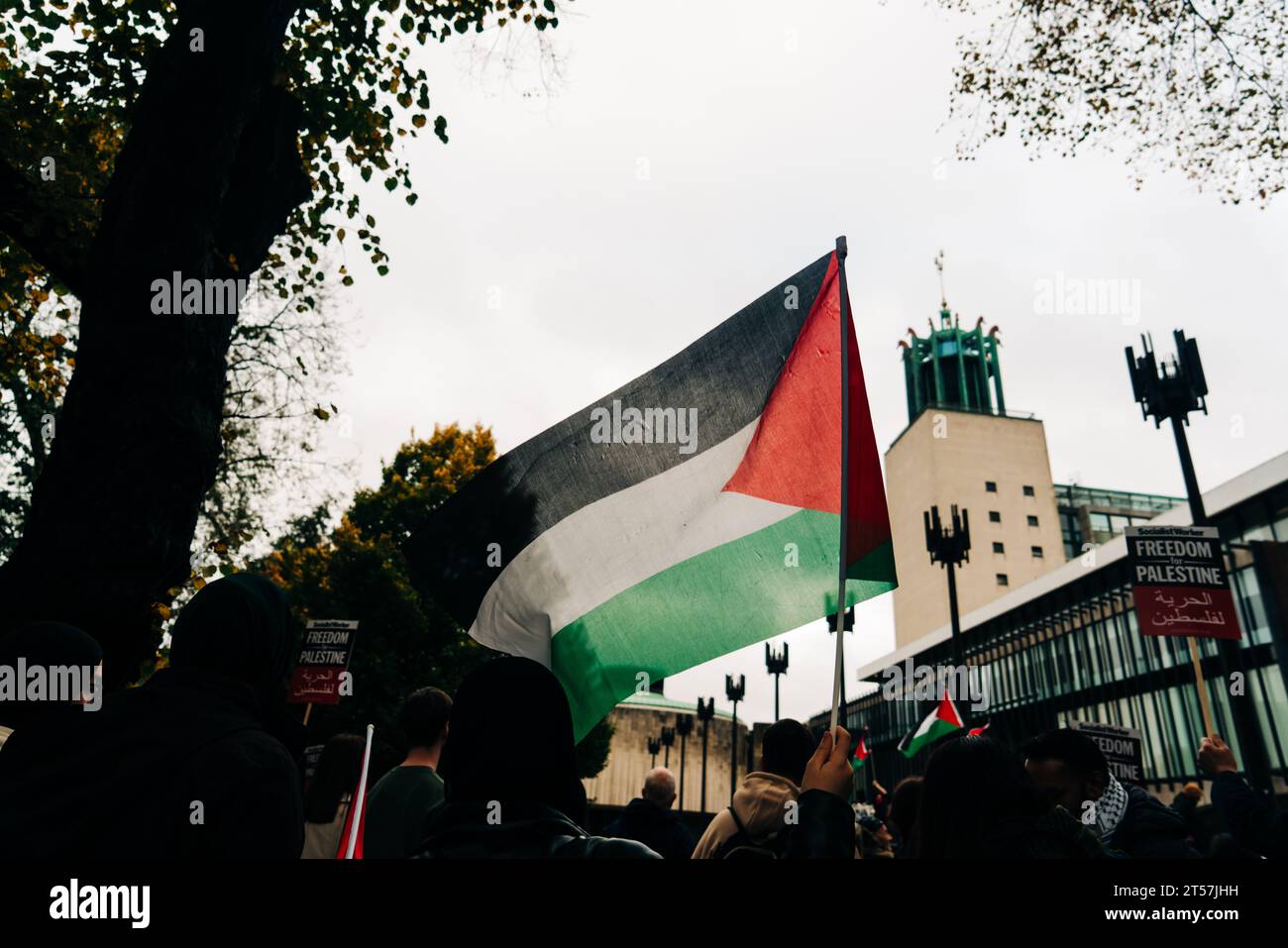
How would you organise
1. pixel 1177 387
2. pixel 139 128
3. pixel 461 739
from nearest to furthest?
pixel 461 739, pixel 139 128, pixel 1177 387

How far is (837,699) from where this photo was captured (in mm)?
2625

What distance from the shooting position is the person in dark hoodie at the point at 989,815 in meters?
2.21

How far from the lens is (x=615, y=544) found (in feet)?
12.5

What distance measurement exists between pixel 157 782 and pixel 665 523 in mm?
2478

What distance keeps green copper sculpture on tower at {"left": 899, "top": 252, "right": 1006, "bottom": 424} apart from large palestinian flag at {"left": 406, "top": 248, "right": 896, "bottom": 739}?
6499 centimetres

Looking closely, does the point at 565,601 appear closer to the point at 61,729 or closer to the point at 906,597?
the point at 61,729

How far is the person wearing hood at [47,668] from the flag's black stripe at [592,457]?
4.10 feet

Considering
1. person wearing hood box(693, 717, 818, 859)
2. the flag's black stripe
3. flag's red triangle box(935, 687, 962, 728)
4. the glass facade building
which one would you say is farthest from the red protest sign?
the glass facade building

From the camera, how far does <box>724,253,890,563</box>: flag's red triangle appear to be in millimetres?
3760

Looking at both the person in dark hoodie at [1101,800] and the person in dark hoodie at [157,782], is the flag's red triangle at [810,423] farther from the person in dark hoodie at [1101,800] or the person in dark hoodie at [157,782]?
the person in dark hoodie at [157,782]

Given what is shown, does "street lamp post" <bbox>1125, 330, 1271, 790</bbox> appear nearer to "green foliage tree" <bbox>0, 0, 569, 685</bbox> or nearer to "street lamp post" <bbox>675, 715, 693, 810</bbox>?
"green foliage tree" <bbox>0, 0, 569, 685</bbox>

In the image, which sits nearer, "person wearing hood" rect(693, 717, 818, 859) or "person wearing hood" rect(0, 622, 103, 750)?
"person wearing hood" rect(0, 622, 103, 750)
